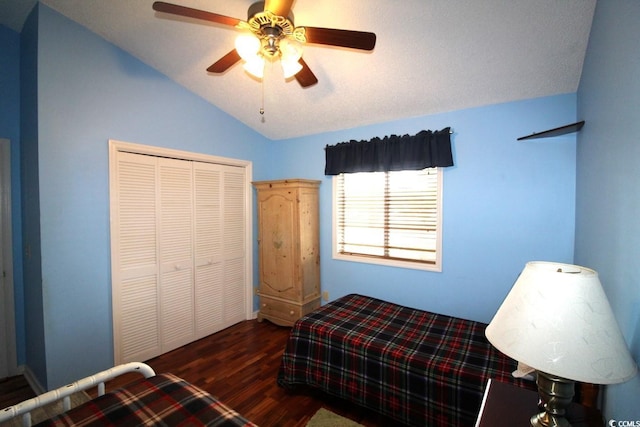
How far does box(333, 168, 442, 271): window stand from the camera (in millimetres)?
2738

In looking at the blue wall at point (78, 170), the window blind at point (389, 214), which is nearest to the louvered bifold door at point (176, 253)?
the blue wall at point (78, 170)

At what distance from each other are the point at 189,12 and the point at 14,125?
2207mm

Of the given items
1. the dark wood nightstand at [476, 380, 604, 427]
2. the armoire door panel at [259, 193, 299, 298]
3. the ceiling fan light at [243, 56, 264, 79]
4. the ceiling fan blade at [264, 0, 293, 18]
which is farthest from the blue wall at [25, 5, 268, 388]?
the dark wood nightstand at [476, 380, 604, 427]

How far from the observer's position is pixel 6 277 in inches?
90.5

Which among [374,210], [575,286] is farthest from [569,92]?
[575,286]

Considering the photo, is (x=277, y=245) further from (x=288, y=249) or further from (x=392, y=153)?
(x=392, y=153)

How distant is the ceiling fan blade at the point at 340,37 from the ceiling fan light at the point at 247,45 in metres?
0.27

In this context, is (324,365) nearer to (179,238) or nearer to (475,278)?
(475,278)

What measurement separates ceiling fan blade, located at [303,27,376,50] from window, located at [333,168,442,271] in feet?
5.36

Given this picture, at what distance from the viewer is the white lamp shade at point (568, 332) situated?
71 centimetres

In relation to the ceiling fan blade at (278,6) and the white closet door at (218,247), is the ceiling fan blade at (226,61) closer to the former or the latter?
the ceiling fan blade at (278,6)

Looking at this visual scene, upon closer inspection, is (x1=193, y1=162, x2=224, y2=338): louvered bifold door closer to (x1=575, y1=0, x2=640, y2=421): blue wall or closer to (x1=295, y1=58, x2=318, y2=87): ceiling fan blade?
(x1=295, y1=58, x2=318, y2=87): ceiling fan blade

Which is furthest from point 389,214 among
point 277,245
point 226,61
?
point 226,61

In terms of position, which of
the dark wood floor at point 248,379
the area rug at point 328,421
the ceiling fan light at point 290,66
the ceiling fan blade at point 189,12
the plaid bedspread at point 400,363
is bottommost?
the dark wood floor at point 248,379
